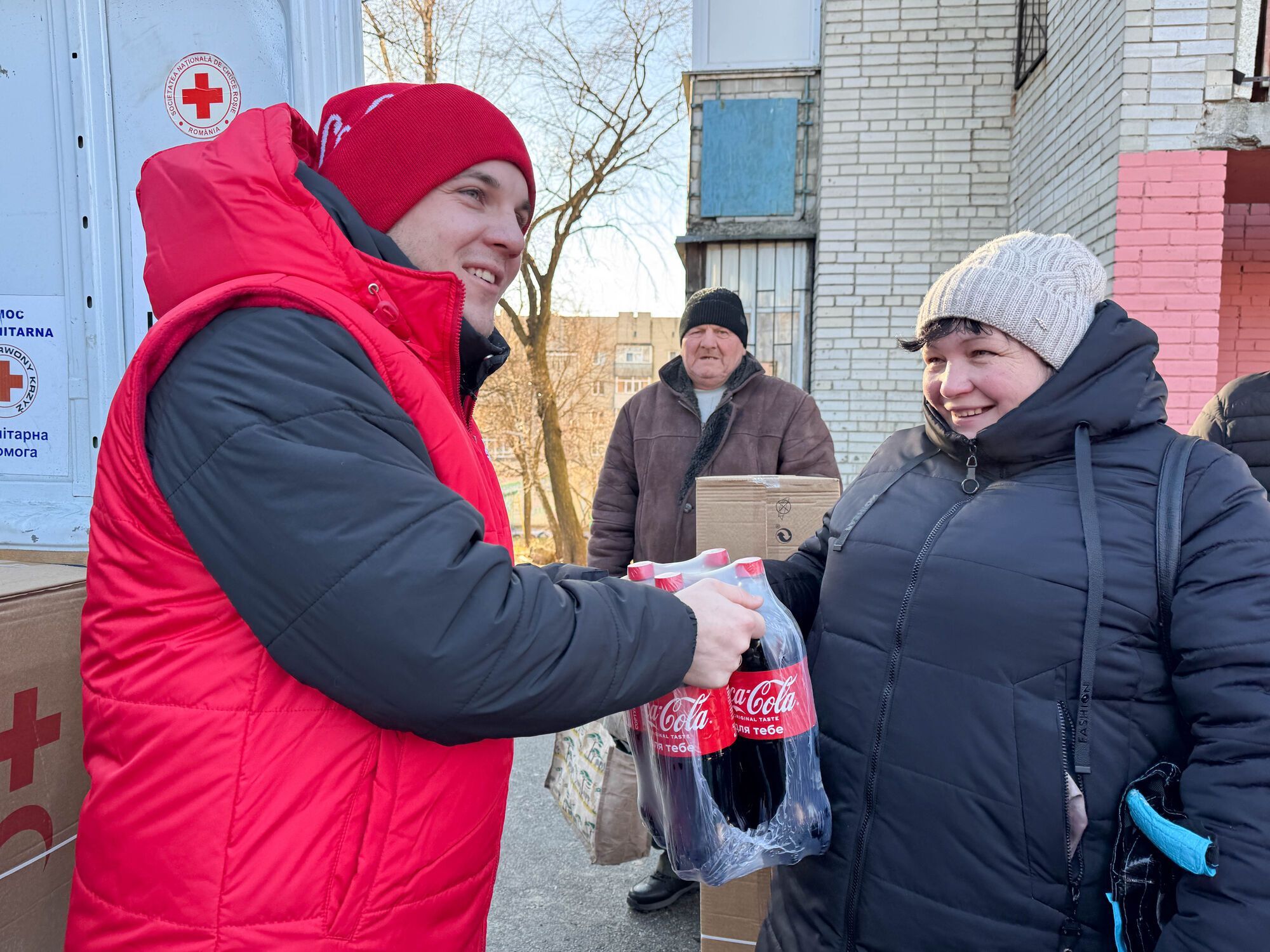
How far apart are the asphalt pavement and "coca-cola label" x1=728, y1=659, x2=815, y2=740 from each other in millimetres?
1824

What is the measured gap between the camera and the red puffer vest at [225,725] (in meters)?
0.98

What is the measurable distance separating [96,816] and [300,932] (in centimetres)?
32

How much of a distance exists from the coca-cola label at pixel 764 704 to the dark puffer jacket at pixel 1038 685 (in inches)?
8.3

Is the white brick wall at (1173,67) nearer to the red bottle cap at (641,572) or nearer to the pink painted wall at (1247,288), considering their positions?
the pink painted wall at (1247,288)

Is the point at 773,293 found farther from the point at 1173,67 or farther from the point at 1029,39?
the point at 1173,67

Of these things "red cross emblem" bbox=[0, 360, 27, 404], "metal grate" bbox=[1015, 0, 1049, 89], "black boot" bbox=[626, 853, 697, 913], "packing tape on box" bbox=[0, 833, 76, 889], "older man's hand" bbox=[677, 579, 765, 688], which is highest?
"metal grate" bbox=[1015, 0, 1049, 89]

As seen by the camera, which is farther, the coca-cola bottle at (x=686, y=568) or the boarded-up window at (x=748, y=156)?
the boarded-up window at (x=748, y=156)

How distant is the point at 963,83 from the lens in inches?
256

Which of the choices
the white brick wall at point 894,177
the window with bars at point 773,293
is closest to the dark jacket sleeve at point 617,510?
the white brick wall at point 894,177

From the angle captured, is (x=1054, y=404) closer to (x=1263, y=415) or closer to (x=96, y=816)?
(x=96, y=816)

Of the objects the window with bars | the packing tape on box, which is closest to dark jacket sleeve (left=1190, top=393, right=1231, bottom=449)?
the packing tape on box

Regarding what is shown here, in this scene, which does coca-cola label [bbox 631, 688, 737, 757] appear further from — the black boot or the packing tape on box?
the black boot

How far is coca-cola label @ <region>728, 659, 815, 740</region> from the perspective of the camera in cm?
135

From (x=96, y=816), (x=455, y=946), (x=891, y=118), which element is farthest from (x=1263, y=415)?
(x=891, y=118)
